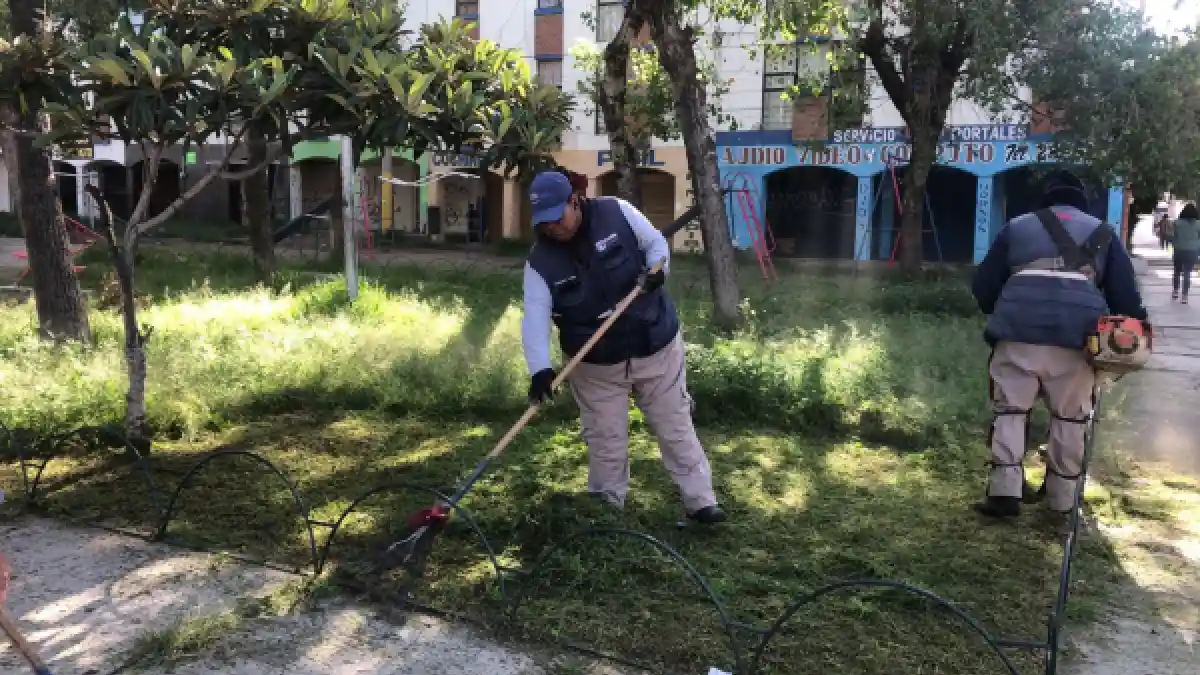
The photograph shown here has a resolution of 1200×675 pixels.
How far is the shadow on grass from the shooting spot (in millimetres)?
3338

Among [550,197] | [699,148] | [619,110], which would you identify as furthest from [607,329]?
[699,148]

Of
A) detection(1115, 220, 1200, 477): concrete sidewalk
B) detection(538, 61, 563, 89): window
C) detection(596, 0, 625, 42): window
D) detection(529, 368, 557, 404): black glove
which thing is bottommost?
detection(1115, 220, 1200, 477): concrete sidewalk

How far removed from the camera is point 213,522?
4520 millimetres

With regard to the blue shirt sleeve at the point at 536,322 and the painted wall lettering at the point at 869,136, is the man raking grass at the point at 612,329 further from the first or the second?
the painted wall lettering at the point at 869,136

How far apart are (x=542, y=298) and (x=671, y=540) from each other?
118 cm

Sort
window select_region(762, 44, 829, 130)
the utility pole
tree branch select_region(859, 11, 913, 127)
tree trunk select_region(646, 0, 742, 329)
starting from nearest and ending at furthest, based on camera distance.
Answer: tree trunk select_region(646, 0, 742, 329) → the utility pole → tree branch select_region(859, 11, 913, 127) → window select_region(762, 44, 829, 130)

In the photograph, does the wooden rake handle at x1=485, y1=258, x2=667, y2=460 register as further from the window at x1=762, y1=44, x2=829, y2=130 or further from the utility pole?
the window at x1=762, y1=44, x2=829, y2=130

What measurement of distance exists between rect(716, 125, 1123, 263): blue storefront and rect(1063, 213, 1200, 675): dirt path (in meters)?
12.1

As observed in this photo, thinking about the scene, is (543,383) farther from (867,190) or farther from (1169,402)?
(867,190)

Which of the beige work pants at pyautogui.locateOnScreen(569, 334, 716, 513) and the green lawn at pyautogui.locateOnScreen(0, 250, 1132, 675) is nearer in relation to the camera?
the green lawn at pyautogui.locateOnScreen(0, 250, 1132, 675)

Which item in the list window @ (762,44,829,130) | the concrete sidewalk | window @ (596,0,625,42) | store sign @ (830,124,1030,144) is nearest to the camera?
the concrete sidewalk

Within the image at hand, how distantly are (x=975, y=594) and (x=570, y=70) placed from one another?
21.7 m

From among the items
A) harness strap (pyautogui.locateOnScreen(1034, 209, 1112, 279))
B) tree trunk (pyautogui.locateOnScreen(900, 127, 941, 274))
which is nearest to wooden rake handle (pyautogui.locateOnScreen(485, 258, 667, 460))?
harness strap (pyautogui.locateOnScreen(1034, 209, 1112, 279))

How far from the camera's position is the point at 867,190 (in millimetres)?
21531
